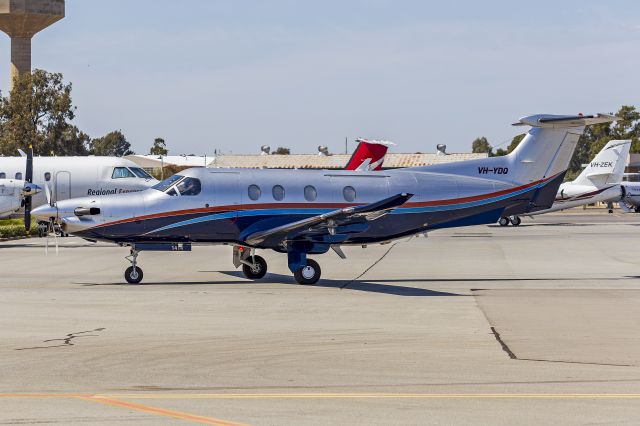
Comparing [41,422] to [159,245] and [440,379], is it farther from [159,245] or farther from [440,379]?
Result: [159,245]

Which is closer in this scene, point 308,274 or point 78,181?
point 308,274

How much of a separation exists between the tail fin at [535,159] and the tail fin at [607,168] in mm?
41602

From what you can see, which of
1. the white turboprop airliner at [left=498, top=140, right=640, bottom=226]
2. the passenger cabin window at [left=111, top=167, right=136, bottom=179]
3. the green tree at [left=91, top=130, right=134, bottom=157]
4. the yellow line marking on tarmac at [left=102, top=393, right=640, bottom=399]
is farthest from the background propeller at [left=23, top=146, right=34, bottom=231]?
the green tree at [left=91, top=130, right=134, bottom=157]

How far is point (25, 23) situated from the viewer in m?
107

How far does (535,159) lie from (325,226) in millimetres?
6403

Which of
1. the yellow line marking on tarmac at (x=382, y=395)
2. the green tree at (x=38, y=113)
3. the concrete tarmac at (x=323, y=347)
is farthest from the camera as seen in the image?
the green tree at (x=38, y=113)

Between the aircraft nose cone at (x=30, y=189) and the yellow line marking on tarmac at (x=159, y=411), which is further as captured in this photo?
the aircraft nose cone at (x=30, y=189)

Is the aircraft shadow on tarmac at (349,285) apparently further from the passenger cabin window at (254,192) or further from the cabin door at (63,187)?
the cabin door at (63,187)

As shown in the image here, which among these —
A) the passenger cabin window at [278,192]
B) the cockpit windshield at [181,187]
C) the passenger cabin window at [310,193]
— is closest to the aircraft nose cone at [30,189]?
the cockpit windshield at [181,187]

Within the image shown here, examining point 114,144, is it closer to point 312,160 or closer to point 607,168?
point 312,160

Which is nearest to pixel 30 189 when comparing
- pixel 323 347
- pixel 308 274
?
pixel 308 274

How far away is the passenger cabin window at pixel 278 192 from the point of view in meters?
25.6

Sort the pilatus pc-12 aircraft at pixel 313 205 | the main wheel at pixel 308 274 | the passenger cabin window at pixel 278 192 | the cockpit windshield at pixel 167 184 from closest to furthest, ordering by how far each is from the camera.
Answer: the pilatus pc-12 aircraft at pixel 313 205, the main wheel at pixel 308 274, the cockpit windshield at pixel 167 184, the passenger cabin window at pixel 278 192

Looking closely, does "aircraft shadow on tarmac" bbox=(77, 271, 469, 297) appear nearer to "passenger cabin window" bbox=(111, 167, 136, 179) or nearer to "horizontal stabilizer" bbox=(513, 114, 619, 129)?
"horizontal stabilizer" bbox=(513, 114, 619, 129)
